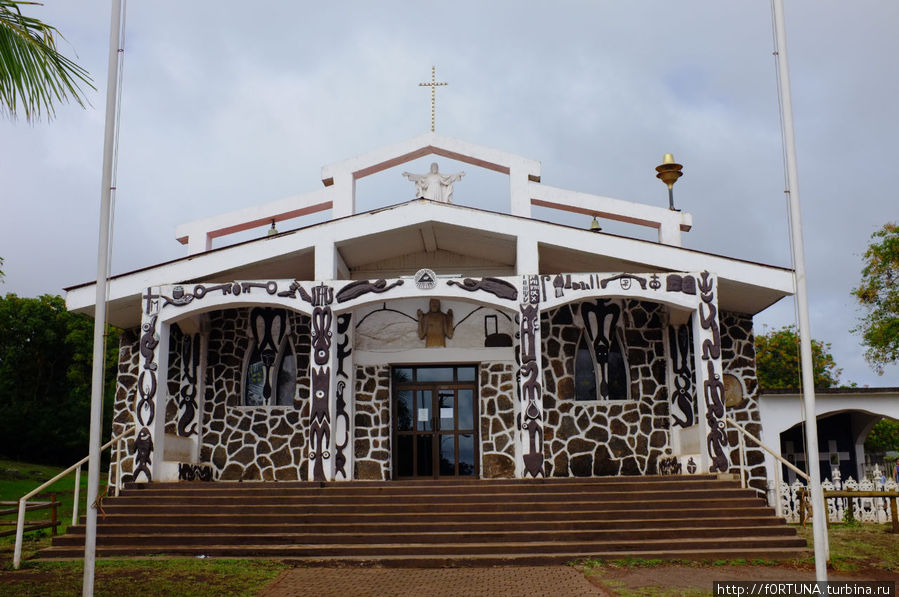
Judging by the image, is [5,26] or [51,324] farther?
[51,324]

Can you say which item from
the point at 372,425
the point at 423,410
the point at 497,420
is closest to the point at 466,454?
the point at 497,420

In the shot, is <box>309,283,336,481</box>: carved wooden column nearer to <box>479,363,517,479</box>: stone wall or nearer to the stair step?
the stair step

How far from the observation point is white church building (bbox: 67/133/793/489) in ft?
50.5

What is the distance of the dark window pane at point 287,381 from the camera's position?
56.6 feet

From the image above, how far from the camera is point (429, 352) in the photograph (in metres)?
16.9

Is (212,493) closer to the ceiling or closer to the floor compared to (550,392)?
closer to the floor

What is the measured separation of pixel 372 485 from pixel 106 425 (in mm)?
25361

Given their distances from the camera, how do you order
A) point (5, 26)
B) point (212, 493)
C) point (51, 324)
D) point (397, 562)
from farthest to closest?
point (51, 324) < point (212, 493) < point (397, 562) < point (5, 26)

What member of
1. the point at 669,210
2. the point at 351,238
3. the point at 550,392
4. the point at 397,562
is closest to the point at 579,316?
the point at 550,392

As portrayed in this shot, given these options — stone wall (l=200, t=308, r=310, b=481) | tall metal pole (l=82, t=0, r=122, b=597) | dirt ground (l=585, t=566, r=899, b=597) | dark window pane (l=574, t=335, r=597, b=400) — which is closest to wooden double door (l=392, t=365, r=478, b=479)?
stone wall (l=200, t=308, r=310, b=481)

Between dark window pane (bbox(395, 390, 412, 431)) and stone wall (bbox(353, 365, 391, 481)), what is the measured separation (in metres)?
0.29

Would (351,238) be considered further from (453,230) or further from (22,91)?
(22,91)

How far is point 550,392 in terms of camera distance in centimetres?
1681

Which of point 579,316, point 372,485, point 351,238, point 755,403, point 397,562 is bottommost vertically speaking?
point 397,562
